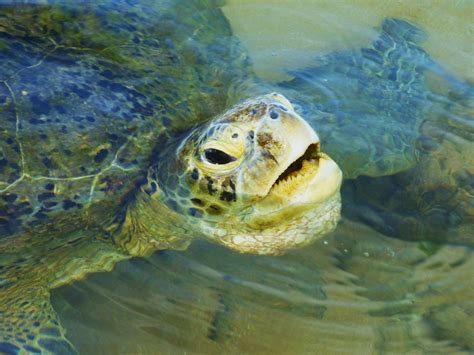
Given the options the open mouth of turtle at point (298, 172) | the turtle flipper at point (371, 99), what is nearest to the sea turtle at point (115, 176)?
the open mouth of turtle at point (298, 172)

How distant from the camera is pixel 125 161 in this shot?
9.11 feet

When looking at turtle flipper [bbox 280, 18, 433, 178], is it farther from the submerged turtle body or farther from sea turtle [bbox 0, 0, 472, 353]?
the submerged turtle body

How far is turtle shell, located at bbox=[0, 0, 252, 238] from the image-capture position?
8.45ft

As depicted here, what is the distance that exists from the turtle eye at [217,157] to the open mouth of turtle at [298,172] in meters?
0.23

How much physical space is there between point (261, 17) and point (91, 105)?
6.71ft

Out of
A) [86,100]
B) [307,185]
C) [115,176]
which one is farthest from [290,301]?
[86,100]

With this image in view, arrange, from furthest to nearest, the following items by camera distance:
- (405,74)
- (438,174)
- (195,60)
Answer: (405,74) → (195,60) → (438,174)

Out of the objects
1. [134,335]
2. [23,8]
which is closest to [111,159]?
[134,335]

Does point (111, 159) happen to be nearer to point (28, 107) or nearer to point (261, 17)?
point (28, 107)

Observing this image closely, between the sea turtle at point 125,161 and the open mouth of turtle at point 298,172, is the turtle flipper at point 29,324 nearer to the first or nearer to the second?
the sea turtle at point 125,161

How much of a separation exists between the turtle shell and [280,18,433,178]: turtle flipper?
60cm

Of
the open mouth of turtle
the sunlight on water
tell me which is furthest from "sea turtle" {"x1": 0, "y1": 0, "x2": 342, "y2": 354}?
the sunlight on water

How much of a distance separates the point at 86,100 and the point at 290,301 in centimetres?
140

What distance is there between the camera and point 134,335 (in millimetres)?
2465
